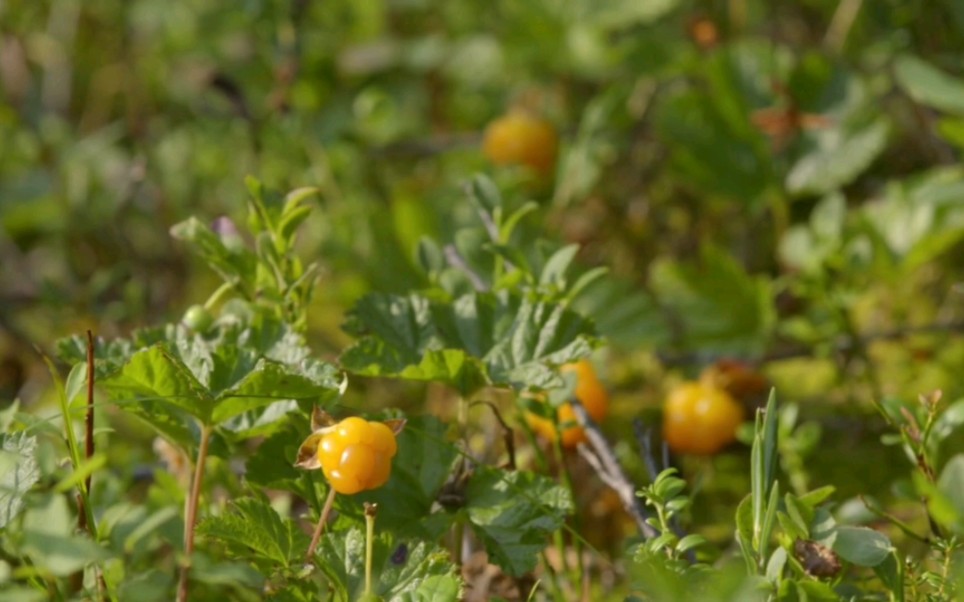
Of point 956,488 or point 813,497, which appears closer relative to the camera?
point 956,488

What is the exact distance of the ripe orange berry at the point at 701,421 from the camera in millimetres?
1724

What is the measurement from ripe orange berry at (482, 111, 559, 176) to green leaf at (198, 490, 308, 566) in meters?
1.41

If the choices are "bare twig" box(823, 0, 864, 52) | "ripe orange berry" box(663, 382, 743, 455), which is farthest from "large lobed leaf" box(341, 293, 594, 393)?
"bare twig" box(823, 0, 864, 52)

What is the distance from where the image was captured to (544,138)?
2.44 meters

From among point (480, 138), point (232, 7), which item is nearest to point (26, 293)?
point (232, 7)

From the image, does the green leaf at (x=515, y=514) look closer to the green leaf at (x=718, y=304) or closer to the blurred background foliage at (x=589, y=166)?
the blurred background foliage at (x=589, y=166)

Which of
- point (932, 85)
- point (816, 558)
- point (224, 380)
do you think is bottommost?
point (816, 558)

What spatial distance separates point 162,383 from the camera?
1.07 meters

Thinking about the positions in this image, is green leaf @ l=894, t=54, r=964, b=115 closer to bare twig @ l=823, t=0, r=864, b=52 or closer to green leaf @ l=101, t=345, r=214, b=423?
bare twig @ l=823, t=0, r=864, b=52

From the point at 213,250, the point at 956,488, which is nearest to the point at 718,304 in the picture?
the point at 213,250

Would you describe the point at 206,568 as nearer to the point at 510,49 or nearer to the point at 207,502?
the point at 207,502

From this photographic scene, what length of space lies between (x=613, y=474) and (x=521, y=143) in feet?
3.95

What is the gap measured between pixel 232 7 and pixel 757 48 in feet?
3.94

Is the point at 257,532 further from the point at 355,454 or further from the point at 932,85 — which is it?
the point at 932,85
